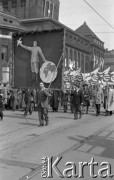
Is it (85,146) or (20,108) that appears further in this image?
(20,108)

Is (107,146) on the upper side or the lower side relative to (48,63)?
lower

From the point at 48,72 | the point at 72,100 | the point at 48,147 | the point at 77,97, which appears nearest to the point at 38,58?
the point at 48,72

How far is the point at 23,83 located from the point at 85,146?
4181mm

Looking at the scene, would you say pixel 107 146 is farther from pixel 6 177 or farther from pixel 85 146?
pixel 6 177

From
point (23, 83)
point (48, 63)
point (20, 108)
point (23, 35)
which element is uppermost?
point (23, 35)

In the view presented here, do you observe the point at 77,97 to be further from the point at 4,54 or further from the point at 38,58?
the point at 4,54

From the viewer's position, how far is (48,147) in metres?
8.28

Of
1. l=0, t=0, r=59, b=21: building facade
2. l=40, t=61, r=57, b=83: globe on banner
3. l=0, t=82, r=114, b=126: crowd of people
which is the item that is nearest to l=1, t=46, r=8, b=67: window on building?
l=0, t=82, r=114, b=126: crowd of people

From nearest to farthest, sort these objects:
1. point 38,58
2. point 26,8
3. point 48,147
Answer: point 48,147 → point 38,58 → point 26,8

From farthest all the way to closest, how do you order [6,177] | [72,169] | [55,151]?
1. [55,151]
2. [72,169]
3. [6,177]

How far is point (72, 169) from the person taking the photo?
19.9 ft

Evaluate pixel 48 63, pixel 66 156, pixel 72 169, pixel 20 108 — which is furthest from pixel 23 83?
pixel 20 108

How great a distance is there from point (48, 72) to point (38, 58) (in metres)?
0.62

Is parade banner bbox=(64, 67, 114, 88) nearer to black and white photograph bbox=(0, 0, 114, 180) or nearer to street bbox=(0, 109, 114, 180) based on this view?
black and white photograph bbox=(0, 0, 114, 180)
